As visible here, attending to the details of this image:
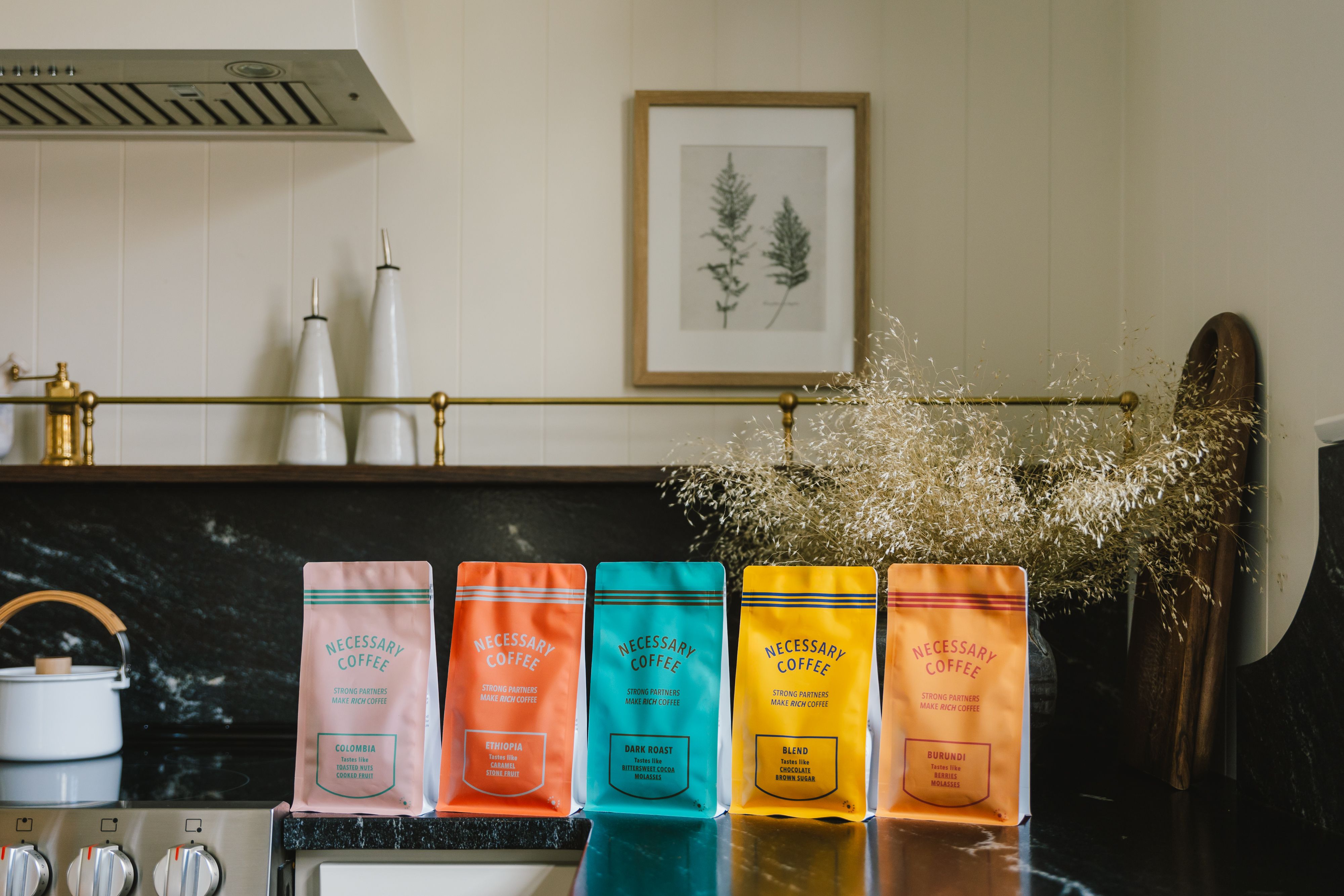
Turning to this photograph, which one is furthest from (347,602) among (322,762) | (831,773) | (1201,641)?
(1201,641)

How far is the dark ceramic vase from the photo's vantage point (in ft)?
3.47

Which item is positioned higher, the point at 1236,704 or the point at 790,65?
the point at 790,65

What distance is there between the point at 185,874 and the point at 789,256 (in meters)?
1.12

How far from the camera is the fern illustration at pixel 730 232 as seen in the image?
1.47 m

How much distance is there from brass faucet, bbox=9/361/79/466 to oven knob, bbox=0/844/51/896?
2.06 ft

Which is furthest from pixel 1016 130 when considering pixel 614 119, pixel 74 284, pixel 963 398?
pixel 74 284

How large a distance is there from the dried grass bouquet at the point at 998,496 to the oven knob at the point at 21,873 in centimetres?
77

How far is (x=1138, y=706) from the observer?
1.16 meters

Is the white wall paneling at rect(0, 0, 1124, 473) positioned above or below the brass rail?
above

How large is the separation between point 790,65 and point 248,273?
0.92 meters

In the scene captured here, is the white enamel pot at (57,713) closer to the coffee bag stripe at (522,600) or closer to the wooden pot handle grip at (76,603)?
the wooden pot handle grip at (76,603)

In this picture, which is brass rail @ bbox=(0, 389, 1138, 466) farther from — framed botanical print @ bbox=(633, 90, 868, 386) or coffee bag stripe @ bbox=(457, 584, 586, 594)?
coffee bag stripe @ bbox=(457, 584, 586, 594)

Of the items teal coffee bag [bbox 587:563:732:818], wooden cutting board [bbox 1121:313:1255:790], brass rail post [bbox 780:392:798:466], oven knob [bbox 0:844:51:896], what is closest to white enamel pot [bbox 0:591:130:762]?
oven knob [bbox 0:844:51:896]

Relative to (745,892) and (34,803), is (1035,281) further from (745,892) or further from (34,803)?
(34,803)
